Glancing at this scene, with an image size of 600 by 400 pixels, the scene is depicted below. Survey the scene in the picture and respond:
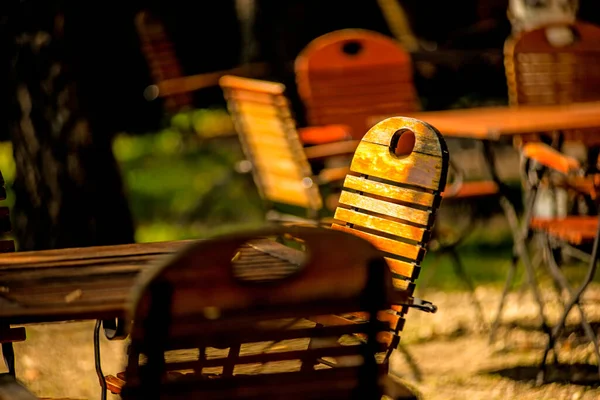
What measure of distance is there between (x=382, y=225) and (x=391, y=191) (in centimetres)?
10

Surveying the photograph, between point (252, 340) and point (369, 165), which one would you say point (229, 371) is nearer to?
point (252, 340)

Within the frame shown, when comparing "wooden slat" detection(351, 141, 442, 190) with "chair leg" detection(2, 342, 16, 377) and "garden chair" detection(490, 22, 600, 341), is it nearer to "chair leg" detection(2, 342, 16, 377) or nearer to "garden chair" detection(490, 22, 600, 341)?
"chair leg" detection(2, 342, 16, 377)

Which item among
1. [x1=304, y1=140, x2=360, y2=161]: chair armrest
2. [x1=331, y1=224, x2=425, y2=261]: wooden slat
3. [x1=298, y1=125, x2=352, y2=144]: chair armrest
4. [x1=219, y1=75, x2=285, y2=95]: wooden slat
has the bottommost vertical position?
[x1=298, y1=125, x2=352, y2=144]: chair armrest

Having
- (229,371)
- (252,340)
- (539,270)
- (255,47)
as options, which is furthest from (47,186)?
(255,47)

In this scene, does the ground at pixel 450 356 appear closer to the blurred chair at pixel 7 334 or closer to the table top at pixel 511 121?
the table top at pixel 511 121

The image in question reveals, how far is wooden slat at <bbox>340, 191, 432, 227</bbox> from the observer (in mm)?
3248

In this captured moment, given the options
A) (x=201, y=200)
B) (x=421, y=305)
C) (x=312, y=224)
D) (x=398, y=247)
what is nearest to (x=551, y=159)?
(x=312, y=224)

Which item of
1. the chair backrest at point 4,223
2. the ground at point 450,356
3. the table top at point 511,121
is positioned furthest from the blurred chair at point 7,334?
the table top at point 511,121

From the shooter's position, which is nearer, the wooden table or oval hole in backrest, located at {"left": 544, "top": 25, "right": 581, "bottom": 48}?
the wooden table

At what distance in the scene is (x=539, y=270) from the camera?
6.96 meters

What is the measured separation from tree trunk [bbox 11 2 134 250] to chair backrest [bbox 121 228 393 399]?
13.1 feet

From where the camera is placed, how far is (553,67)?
6.66 meters

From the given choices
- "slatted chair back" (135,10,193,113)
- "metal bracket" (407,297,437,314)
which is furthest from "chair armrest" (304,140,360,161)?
"slatted chair back" (135,10,193,113)

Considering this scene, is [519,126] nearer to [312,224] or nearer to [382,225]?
[312,224]
